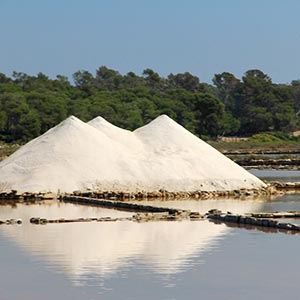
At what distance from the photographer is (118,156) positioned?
30219mm

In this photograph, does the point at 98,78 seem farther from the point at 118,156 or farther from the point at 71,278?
the point at 71,278

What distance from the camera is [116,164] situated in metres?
29.7

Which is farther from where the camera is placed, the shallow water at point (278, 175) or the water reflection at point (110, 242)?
the shallow water at point (278, 175)

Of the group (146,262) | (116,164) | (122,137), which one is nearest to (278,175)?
(122,137)

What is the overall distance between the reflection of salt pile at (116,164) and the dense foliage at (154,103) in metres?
36.7

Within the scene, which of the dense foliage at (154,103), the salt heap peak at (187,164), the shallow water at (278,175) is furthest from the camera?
the dense foliage at (154,103)

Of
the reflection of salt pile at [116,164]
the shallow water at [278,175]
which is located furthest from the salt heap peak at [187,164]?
the shallow water at [278,175]

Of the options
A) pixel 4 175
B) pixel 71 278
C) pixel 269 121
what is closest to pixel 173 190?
pixel 4 175

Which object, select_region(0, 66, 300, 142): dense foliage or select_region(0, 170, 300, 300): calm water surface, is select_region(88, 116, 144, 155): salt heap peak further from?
select_region(0, 66, 300, 142): dense foliage

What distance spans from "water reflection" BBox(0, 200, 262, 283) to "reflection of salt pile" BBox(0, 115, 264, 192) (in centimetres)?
530

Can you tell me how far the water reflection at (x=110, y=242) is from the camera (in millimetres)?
15102

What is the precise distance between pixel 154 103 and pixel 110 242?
69975 millimetres

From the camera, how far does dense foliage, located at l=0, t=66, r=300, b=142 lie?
71812 mm

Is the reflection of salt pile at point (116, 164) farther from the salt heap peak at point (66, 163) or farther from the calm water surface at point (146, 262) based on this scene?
the calm water surface at point (146, 262)
